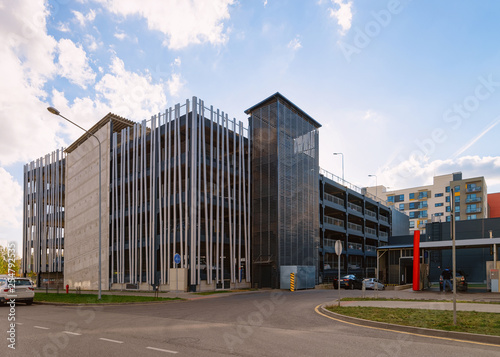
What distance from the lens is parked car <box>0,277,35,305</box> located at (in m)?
19.0

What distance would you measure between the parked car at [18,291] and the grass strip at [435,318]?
1571 centimetres

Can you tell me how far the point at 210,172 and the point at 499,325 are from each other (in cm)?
2677

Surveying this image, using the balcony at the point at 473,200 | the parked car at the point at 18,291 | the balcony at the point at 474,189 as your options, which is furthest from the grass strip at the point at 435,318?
the balcony at the point at 474,189

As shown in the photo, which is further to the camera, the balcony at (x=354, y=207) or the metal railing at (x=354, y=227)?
the balcony at (x=354, y=207)

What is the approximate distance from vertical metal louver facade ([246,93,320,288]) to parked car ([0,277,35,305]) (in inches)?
834

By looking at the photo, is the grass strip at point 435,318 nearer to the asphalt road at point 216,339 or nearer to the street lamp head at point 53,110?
the asphalt road at point 216,339

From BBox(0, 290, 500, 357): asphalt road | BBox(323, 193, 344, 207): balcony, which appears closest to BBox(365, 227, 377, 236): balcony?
BBox(323, 193, 344, 207): balcony

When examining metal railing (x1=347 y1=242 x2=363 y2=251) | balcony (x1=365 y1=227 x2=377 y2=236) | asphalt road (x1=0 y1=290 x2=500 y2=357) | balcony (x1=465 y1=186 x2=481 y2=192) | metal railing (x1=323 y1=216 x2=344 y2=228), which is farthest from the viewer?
balcony (x1=465 y1=186 x2=481 y2=192)

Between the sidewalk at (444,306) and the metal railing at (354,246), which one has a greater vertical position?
the sidewalk at (444,306)

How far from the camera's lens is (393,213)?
7681cm

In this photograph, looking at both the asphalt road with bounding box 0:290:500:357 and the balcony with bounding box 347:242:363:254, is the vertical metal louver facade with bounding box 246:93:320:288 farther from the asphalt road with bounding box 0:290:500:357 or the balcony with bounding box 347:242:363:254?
the asphalt road with bounding box 0:290:500:357

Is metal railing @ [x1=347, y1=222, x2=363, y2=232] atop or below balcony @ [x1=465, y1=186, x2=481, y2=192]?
below

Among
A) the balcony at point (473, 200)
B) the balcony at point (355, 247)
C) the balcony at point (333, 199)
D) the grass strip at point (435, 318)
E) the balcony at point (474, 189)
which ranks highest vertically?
the balcony at point (474, 189)

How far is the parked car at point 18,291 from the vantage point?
62.2ft
